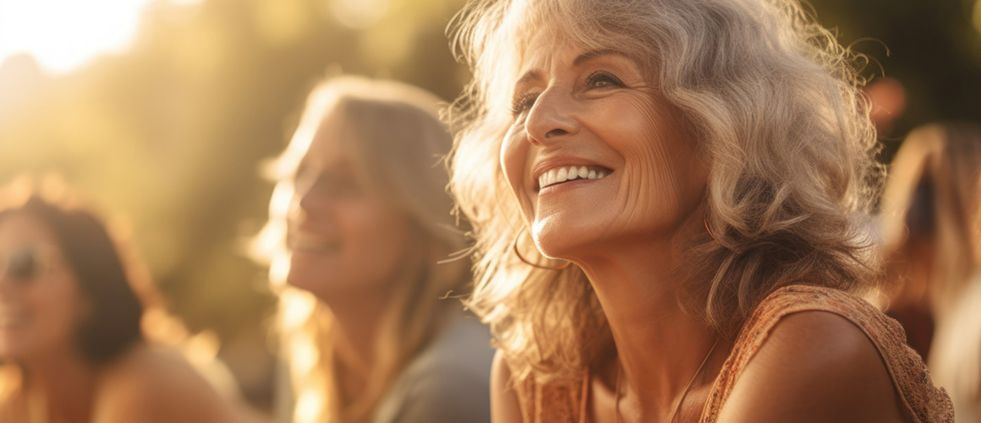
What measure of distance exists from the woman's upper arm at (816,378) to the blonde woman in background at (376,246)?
178cm

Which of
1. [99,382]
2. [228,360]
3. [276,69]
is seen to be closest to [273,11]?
[276,69]

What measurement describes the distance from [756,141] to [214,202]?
10.0 meters

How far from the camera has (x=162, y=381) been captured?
4.42 m

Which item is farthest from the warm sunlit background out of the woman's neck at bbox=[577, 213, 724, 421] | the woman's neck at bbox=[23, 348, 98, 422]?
the woman's neck at bbox=[577, 213, 724, 421]

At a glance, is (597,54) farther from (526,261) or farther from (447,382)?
(447,382)

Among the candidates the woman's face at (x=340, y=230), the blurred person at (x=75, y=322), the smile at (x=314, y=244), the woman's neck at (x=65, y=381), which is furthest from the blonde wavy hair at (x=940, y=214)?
the woman's neck at (x=65, y=381)

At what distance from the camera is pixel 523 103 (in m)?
2.56

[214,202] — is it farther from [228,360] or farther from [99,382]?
[99,382]

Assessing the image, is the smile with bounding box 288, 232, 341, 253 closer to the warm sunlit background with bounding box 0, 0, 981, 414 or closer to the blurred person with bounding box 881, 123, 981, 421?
the blurred person with bounding box 881, 123, 981, 421

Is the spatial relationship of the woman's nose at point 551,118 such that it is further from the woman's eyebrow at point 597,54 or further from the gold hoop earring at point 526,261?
the gold hoop earring at point 526,261

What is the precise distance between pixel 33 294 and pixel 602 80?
2857 millimetres

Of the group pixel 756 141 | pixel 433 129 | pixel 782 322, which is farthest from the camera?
pixel 433 129

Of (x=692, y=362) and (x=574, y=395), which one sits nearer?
(x=692, y=362)

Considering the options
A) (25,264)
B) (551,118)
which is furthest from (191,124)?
(551,118)
